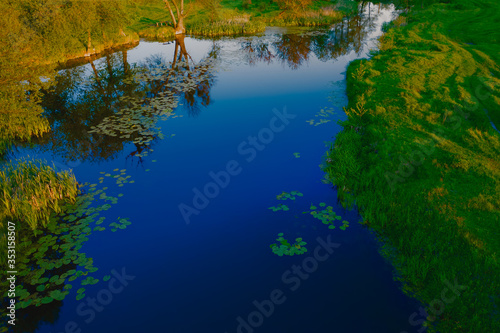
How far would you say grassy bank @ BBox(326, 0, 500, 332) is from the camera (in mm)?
6963

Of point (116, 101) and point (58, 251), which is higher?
point (116, 101)

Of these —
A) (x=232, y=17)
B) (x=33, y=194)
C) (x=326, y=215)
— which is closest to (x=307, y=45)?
(x=232, y=17)

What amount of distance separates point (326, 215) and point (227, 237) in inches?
135

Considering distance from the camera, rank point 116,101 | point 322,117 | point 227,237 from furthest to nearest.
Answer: point 116,101 < point 322,117 < point 227,237

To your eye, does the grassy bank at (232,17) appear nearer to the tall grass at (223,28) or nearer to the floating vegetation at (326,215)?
the tall grass at (223,28)

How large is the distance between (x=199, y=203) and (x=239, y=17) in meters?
39.4

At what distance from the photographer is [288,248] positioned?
339 inches

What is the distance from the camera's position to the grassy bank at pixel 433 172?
6.96 meters

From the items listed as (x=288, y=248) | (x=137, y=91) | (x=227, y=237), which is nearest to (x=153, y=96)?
(x=137, y=91)

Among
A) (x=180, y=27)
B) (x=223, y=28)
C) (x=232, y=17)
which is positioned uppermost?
(x=232, y=17)

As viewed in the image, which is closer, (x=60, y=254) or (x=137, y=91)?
(x=60, y=254)

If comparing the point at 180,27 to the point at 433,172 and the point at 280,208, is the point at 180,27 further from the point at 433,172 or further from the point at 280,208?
the point at 433,172

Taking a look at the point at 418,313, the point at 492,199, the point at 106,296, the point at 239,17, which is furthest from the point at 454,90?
the point at 239,17

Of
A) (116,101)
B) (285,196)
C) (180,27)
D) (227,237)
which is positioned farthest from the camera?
(180,27)
